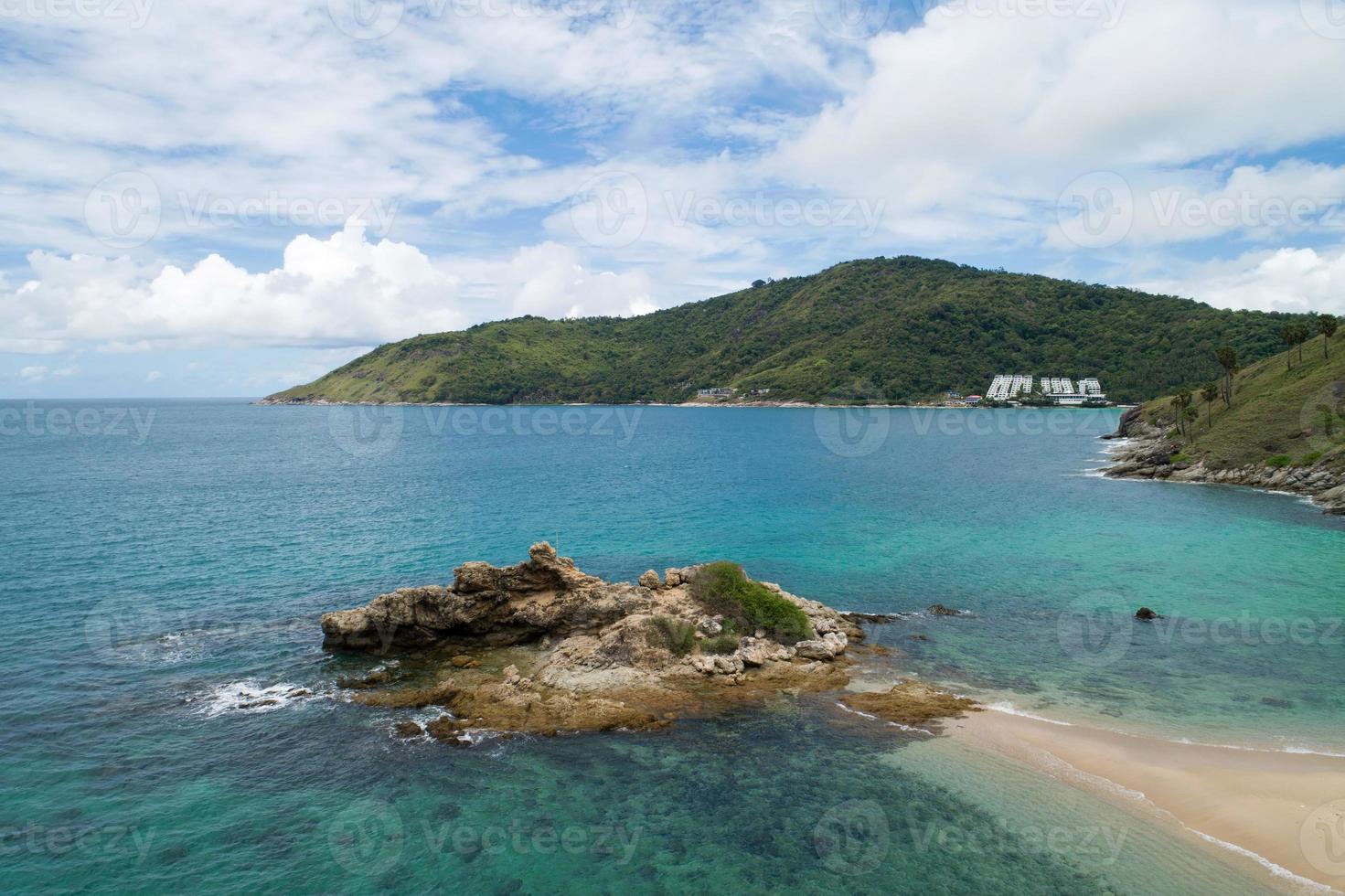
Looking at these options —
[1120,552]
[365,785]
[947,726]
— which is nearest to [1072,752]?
[947,726]

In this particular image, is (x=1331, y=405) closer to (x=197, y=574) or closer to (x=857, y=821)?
(x=857, y=821)

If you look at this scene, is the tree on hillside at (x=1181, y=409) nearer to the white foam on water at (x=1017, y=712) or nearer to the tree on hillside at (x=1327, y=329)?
the tree on hillside at (x=1327, y=329)

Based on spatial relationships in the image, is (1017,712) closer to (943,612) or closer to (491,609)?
(943,612)

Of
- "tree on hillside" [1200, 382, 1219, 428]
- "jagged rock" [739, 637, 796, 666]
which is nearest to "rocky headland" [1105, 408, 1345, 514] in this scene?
"tree on hillside" [1200, 382, 1219, 428]

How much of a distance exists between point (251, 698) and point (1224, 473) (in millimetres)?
92433

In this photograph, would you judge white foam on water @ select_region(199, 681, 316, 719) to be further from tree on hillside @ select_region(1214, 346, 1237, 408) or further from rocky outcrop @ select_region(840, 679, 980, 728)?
tree on hillside @ select_region(1214, 346, 1237, 408)

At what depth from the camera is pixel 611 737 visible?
950 inches

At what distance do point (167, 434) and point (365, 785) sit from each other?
182 metres

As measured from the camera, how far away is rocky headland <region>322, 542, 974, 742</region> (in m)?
A: 26.0

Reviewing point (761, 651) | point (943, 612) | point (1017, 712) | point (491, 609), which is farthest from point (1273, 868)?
point (491, 609)

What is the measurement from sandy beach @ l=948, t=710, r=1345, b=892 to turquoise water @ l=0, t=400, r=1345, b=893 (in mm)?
1333

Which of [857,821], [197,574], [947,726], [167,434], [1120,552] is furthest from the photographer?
A: [167,434]

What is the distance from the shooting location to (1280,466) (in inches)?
2820

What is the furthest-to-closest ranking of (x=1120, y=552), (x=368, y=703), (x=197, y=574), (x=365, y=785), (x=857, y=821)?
1. (x=1120, y=552)
2. (x=197, y=574)
3. (x=368, y=703)
4. (x=365, y=785)
5. (x=857, y=821)
